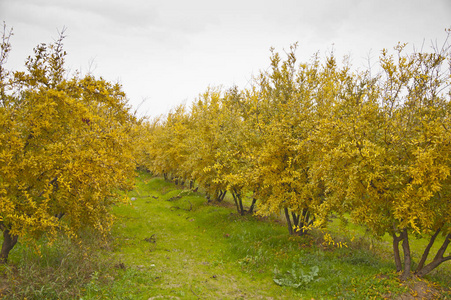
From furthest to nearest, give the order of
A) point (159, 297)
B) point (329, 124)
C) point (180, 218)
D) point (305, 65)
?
point (180, 218)
point (305, 65)
point (329, 124)
point (159, 297)

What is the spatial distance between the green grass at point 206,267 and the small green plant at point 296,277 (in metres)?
0.04

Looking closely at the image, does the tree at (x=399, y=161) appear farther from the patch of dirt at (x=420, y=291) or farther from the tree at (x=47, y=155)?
the tree at (x=47, y=155)

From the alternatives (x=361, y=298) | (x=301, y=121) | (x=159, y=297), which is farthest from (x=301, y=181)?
(x=159, y=297)

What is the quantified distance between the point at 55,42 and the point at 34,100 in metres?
2.96

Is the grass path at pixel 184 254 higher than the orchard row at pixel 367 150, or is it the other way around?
the orchard row at pixel 367 150

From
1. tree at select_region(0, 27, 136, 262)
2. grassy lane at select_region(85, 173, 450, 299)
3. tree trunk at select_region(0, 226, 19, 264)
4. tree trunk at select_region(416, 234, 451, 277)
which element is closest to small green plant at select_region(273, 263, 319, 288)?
grassy lane at select_region(85, 173, 450, 299)

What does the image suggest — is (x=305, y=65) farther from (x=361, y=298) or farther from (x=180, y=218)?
(x=180, y=218)

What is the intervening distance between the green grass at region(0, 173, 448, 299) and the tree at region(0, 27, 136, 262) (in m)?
1.23

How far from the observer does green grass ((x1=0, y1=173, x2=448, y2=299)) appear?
830 cm

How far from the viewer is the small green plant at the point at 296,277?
1018 centimetres

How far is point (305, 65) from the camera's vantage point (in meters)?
14.9

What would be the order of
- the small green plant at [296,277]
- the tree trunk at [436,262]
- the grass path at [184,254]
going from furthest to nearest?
the small green plant at [296,277]
the grass path at [184,254]
the tree trunk at [436,262]


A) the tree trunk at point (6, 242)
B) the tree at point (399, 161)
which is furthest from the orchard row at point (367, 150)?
the tree trunk at point (6, 242)

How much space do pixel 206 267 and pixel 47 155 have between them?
8.07 meters
